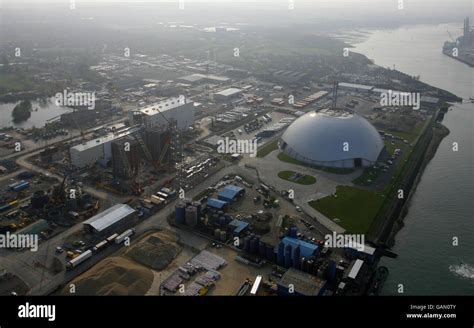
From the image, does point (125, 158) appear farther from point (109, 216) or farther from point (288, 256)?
point (288, 256)

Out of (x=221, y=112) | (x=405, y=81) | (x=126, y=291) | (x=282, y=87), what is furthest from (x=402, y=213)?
(x=405, y=81)

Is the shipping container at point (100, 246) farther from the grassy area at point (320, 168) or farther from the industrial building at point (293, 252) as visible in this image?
the grassy area at point (320, 168)

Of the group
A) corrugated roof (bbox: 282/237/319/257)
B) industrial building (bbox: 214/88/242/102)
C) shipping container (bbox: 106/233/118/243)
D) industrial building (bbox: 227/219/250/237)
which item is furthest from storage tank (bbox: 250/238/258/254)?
industrial building (bbox: 214/88/242/102)

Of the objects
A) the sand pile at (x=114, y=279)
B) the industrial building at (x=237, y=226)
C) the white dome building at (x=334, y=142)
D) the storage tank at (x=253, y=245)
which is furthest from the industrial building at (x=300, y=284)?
the white dome building at (x=334, y=142)

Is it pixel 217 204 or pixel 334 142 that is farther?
pixel 334 142

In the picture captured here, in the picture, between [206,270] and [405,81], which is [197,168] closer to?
[206,270]

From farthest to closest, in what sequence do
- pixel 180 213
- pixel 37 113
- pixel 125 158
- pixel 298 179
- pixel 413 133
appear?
1. pixel 37 113
2. pixel 413 133
3. pixel 298 179
4. pixel 125 158
5. pixel 180 213

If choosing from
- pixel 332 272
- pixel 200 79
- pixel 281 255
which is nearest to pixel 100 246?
pixel 281 255
